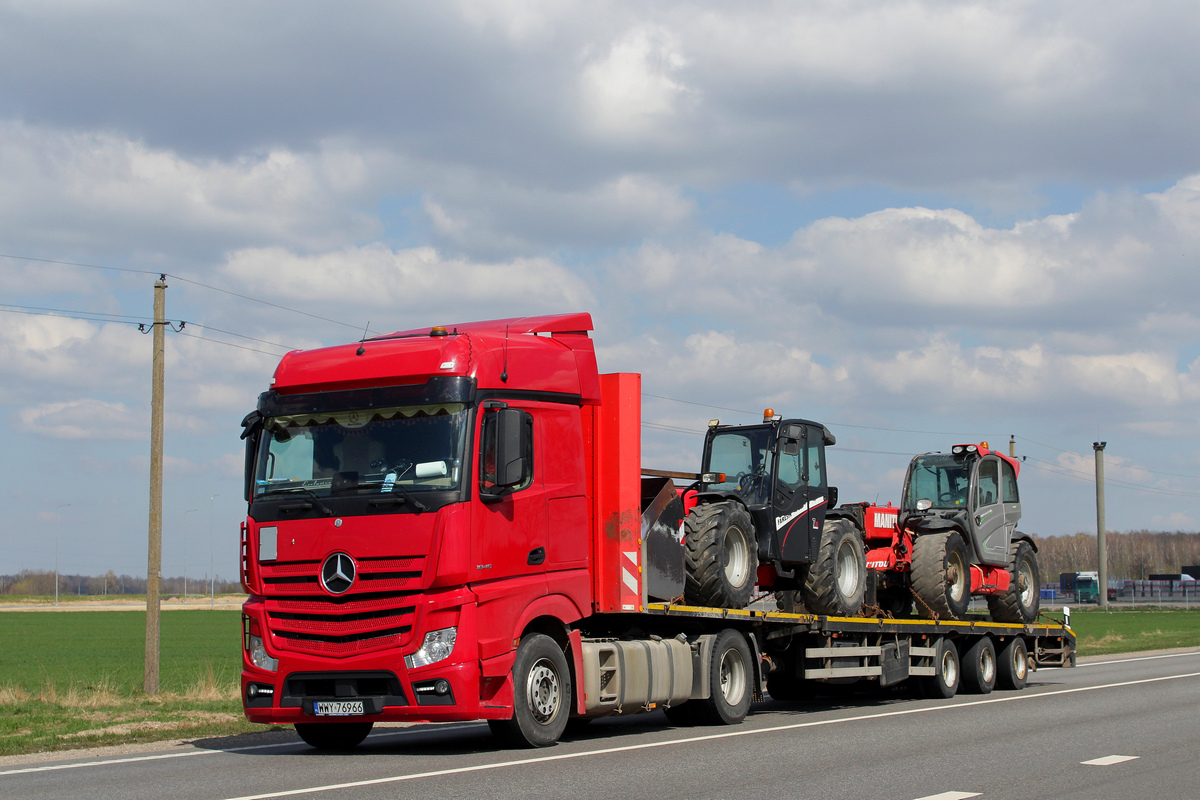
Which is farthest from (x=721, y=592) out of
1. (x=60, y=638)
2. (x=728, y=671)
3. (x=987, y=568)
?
(x=60, y=638)

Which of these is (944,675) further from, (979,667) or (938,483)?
(938,483)

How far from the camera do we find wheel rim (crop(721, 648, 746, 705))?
14180mm

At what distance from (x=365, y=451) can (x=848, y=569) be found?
8.21m

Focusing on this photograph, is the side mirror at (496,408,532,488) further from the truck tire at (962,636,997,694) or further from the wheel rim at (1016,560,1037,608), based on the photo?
the wheel rim at (1016,560,1037,608)

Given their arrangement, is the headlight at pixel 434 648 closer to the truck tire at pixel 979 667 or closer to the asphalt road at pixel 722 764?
the asphalt road at pixel 722 764

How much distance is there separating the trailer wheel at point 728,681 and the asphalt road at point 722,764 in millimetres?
265

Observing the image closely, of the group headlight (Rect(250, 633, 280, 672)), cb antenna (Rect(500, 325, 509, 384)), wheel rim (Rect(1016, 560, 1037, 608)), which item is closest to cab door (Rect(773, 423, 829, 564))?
cb antenna (Rect(500, 325, 509, 384))

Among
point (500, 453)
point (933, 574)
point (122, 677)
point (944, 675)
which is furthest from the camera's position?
point (122, 677)

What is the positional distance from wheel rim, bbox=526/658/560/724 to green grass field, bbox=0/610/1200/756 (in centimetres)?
466

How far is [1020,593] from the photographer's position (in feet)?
70.1

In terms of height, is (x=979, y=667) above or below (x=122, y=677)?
above

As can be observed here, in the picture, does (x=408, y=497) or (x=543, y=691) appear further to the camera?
(x=543, y=691)

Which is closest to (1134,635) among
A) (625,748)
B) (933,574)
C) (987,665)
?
(987,665)

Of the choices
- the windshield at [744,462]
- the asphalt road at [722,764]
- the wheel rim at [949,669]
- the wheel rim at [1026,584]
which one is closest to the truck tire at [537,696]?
the asphalt road at [722,764]
